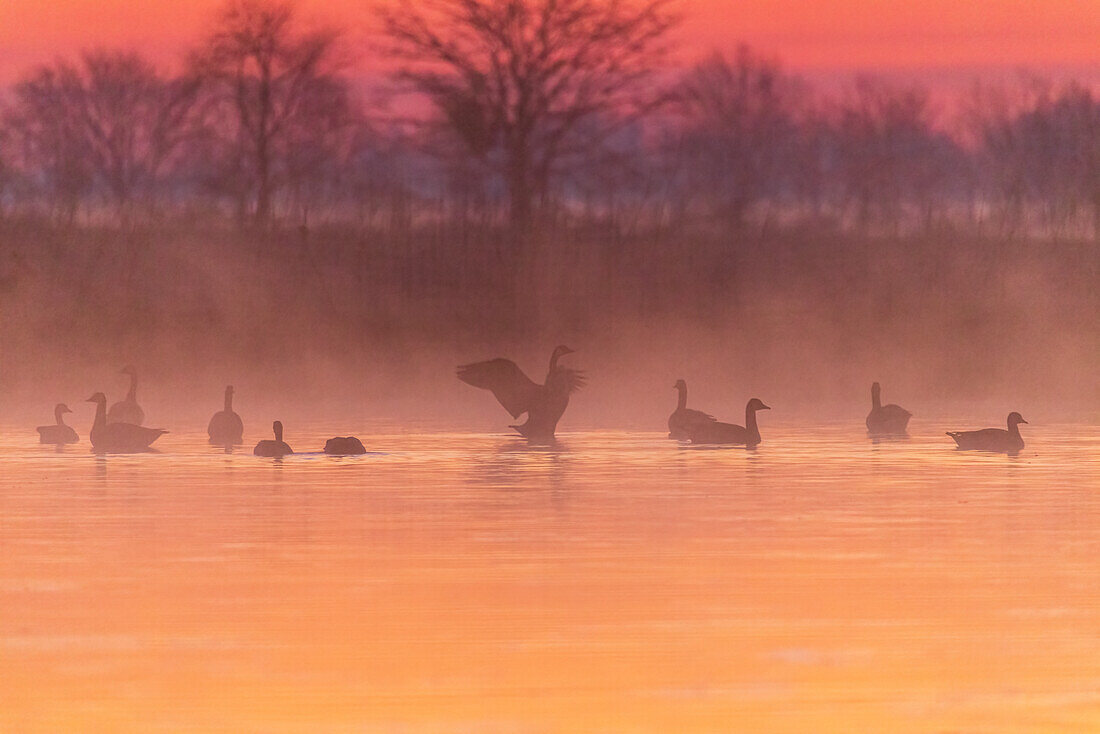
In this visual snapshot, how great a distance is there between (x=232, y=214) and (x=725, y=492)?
26447 mm

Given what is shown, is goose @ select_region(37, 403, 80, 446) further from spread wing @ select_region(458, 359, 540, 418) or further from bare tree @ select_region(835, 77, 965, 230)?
bare tree @ select_region(835, 77, 965, 230)

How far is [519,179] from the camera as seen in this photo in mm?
39844

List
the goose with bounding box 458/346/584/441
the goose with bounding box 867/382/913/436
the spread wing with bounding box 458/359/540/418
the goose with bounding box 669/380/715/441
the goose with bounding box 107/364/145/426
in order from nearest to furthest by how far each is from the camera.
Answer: the goose with bounding box 669/380/715/441 < the goose with bounding box 458/346/584/441 < the goose with bounding box 867/382/913/436 < the spread wing with bounding box 458/359/540/418 < the goose with bounding box 107/364/145/426

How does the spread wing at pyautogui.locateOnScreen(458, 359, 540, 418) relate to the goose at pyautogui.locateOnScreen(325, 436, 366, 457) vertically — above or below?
above

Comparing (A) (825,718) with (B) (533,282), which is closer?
(A) (825,718)

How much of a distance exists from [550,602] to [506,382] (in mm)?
12838

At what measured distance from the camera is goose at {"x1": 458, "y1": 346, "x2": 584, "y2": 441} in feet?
74.6

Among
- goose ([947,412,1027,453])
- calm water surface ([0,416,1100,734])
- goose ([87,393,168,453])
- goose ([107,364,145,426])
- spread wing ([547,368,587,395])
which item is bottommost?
calm water surface ([0,416,1100,734])

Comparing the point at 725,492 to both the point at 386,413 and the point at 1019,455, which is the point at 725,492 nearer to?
the point at 1019,455

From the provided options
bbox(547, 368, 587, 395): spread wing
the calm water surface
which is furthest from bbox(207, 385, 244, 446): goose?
bbox(547, 368, 587, 395): spread wing

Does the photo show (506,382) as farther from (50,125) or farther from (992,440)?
(50,125)

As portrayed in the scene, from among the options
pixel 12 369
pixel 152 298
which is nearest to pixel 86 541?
pixel 12 369

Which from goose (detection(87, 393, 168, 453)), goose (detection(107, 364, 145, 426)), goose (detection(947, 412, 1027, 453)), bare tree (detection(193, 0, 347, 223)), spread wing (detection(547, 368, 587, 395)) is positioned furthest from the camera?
bare tree (detection(193, 0, 347, 223))

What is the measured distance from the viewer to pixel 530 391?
2328 centimetres
